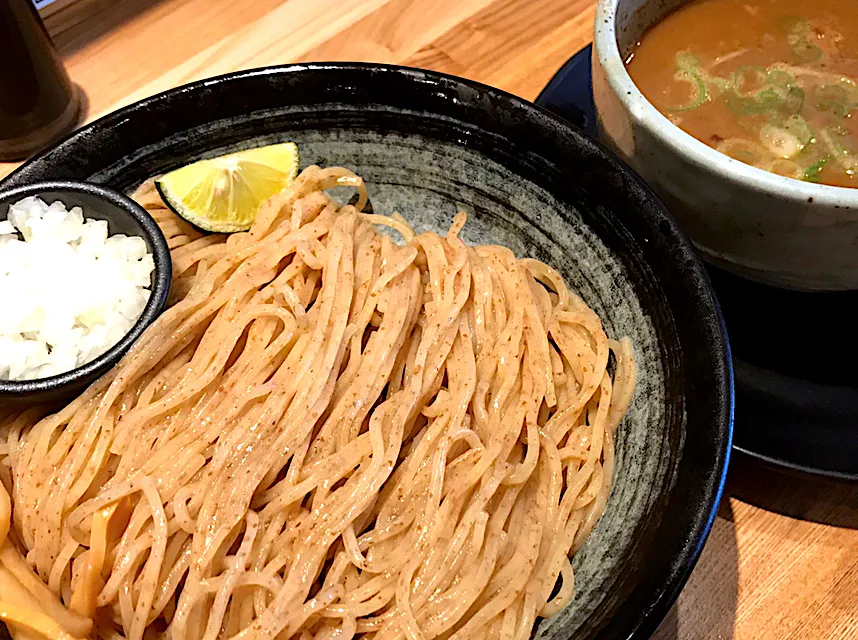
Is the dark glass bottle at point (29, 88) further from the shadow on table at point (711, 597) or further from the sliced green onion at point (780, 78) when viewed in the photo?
the shadow on table at point (711, 597)

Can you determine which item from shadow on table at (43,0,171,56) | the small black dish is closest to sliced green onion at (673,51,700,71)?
the small black dish

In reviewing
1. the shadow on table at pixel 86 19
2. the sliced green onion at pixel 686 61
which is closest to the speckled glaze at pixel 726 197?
the sliced green onion at pixel 686 61

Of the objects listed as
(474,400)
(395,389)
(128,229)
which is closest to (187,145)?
(128,229)

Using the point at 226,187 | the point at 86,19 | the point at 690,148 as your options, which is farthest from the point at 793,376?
the point at 86,19

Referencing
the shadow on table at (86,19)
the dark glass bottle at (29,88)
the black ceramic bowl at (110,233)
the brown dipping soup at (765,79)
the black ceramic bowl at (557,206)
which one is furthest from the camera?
the shadow on table at (86,19)

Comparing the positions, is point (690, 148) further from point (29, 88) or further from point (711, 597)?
point (29, 88)

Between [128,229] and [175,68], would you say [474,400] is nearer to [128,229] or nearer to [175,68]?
[128,229]

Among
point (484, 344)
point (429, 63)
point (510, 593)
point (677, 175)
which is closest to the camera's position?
point (510, 593)

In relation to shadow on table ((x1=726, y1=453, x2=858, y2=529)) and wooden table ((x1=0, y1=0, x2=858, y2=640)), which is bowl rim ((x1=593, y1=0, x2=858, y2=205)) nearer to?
shadow on table ((x1=726, y1=453, x2=858, y2=529))
